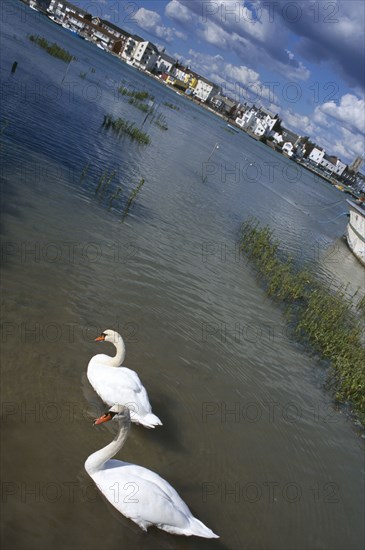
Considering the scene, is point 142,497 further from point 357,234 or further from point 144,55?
point 144,55

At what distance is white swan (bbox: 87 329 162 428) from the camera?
26.9 ft

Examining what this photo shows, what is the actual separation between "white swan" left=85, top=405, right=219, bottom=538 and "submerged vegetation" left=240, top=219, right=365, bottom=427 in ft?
24.8

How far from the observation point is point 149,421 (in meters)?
8.09

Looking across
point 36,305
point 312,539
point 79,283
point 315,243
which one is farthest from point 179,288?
point 315,243

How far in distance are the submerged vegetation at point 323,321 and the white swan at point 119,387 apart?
6985 millimetres

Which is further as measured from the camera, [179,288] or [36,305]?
[179,288]

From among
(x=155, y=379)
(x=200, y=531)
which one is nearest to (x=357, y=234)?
(x=155, y=379)

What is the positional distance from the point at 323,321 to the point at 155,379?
889cm

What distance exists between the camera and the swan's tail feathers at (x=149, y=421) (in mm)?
8047

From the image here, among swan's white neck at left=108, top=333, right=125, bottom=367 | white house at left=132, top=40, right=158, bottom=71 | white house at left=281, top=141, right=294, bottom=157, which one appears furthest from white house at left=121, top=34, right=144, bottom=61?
swan's white neck at left=108, top=333, right=125, bottom=367

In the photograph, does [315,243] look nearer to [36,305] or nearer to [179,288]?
[179,288]

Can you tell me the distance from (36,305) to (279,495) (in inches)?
248

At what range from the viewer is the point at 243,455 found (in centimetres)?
906

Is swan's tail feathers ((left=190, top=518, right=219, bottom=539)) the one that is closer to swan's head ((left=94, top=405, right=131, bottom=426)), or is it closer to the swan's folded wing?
the swan's folded wing
